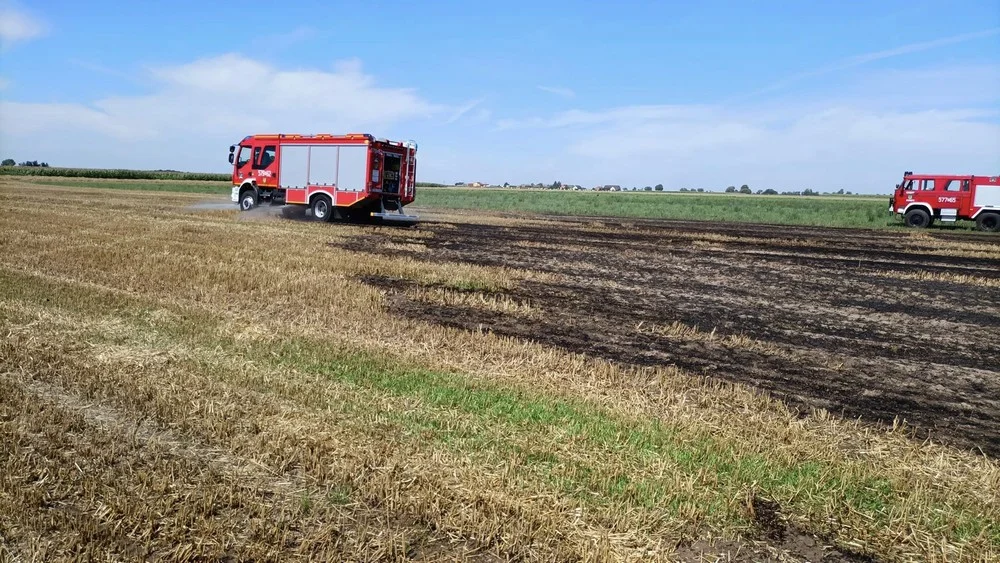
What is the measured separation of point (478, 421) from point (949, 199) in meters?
36.6

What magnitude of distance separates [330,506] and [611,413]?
99.8 inches

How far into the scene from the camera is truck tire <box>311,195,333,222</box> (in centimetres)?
2509

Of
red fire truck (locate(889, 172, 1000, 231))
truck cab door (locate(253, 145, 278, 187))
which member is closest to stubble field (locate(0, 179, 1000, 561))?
truck cab door (locate(253, 145, 278, 187))

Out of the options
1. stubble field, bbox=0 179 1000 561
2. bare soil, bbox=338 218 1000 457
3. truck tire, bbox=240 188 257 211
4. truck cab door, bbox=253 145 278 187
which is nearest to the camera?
stubble field, bbox=0 179 1000 561

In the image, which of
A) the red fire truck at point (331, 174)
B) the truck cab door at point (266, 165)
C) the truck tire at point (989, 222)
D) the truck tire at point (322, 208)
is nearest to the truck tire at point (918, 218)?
the truck tire at point (989, 222)

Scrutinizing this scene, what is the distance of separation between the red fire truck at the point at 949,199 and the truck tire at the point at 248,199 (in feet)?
102

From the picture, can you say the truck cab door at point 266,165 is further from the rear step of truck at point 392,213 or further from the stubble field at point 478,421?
the stubble field at point 478,421

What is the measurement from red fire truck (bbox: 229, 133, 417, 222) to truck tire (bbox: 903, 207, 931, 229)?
2603 centimetres

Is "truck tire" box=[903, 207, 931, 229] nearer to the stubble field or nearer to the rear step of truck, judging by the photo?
the rear step of truck

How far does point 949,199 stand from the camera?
3388cm

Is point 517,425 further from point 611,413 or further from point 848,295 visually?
point 848,295

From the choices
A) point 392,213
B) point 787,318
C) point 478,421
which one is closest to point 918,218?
point 392,213

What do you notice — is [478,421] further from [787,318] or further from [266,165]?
[266,165]

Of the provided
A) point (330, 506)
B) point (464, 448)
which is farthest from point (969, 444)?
point (330, 506)
